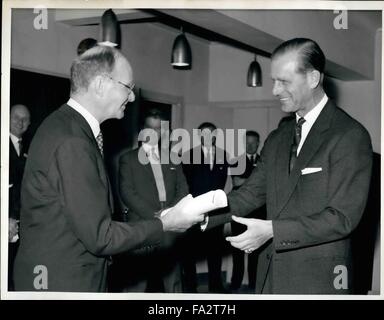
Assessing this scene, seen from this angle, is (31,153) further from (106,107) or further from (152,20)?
(152,20)

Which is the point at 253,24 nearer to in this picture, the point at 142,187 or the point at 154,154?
the point at 154,154

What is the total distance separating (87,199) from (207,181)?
2.53 metres

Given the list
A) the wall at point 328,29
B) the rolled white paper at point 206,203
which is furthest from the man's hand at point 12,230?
the wall at point 328,29

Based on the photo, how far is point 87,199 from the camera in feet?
5.61

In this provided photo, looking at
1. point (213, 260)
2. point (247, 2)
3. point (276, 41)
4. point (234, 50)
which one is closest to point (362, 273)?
point (213, 260)

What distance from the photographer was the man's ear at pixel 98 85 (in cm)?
190

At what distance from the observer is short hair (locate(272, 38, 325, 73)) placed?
2.16 m

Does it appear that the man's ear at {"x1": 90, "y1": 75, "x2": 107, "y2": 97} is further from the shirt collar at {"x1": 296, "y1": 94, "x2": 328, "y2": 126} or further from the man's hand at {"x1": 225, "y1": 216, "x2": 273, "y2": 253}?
the shirt collar at {"x1": 296, "y1": 94, "x2": 328, "y2": 126}

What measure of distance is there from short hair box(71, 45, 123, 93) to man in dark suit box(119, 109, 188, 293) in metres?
1.79

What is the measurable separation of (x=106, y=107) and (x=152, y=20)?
3.24 metres

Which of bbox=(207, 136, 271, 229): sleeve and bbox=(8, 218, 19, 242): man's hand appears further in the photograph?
bbox=(207, 136, 271, 229): sleeve

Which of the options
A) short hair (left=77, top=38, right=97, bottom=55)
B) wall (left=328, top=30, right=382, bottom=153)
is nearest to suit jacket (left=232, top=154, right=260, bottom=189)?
wall (left=328, top=30, right=382, bottom=153)

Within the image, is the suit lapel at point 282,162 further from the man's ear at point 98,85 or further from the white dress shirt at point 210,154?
the white dress shirt at point 210,154
